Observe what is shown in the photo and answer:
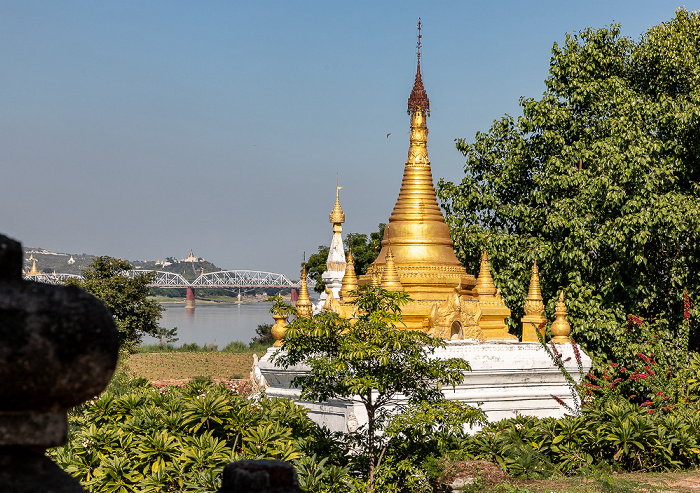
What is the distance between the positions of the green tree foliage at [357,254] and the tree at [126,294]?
7811mm

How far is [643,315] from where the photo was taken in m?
22.0

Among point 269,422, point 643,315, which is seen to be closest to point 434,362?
point 269,422

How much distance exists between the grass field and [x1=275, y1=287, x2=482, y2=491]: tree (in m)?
20.4

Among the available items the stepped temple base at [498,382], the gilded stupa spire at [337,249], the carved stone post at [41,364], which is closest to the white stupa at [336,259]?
the gilded stupa spire at [337,249]


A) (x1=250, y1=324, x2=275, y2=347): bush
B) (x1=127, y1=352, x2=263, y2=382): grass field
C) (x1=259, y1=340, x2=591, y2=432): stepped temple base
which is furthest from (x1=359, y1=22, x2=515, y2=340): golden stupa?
(x1=250, y1=324, x2=275, y2=347): bush

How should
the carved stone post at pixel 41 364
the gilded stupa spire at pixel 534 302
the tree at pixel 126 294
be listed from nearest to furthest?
the carved stone post at pixel 41 364 < the gilded stupa spire at pixel 534 302 < the tree at pixel 126 294

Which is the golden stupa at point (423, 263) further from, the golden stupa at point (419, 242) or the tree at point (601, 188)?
the tree at point (601, 188)

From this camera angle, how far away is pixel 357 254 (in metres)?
39.1

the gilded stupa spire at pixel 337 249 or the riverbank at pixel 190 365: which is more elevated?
the gilded stupa spire at pixel 337 249

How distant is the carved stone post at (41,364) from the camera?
2.27m

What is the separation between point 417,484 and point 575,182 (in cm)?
1185

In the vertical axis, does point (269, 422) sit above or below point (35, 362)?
below

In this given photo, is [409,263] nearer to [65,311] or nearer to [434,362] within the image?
[434,362]

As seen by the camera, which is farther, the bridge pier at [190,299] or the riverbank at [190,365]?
the bridge pier at [190,299]
